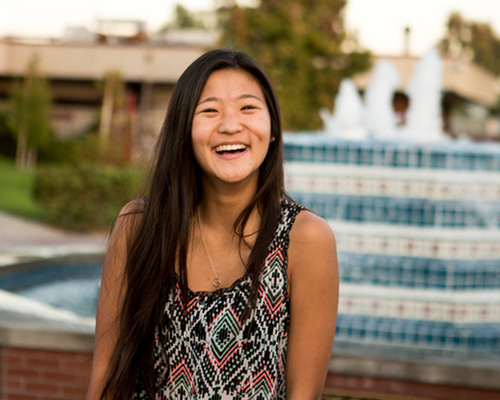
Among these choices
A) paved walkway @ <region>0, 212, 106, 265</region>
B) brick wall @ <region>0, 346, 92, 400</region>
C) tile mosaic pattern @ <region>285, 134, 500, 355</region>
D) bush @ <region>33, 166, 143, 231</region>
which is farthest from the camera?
bush @ <region>33, 166, 143, 231</region>

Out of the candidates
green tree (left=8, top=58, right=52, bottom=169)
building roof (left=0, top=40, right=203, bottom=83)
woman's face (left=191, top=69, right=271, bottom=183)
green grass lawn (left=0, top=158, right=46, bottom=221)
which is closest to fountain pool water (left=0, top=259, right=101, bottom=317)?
woman's face (left=191, top=69, right=271, bottom=183)

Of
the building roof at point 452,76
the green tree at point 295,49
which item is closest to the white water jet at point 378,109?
the green tree at point 295,49

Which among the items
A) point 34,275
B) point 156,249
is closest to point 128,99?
point 34,275

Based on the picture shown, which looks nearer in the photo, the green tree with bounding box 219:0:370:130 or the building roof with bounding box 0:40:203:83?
the green tree with bounding box 219:0:370:130

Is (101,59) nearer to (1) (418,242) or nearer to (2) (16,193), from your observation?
(2) (16,193)

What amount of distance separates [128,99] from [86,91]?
2.20 metres

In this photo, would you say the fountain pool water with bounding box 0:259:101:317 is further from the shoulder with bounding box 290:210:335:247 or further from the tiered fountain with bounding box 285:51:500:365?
the shoulder with bounding box 290:210:335:247

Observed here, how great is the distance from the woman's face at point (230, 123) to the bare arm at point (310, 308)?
251mm

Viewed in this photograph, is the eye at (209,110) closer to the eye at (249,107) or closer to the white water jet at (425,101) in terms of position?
the eye at (249,107)

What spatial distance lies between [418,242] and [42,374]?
8.11ft

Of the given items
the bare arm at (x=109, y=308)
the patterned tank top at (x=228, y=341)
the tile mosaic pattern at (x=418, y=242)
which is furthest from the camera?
the tile mosaic pattern at (x=418, y=242)

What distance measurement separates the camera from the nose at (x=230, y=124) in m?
2.04

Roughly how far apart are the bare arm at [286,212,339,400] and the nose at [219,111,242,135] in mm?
320

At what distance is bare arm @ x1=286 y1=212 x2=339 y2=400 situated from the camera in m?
2.03
